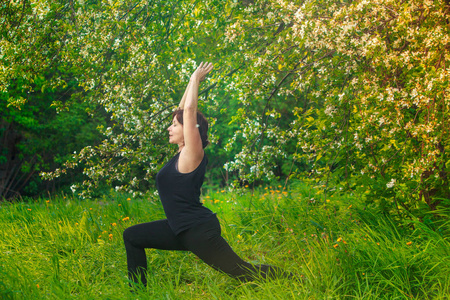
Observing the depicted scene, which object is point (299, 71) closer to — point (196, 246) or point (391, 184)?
point (391, 184)

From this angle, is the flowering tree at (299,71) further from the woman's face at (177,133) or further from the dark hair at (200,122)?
the woman's face at (177,133)

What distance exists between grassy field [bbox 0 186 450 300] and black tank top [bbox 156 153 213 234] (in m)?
0.61

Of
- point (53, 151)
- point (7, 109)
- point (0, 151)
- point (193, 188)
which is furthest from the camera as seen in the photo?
point (53, 151)

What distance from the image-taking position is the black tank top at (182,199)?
3332 millimetres

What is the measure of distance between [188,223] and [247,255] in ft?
4.85

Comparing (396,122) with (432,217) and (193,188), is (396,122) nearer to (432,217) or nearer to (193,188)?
(432,217)

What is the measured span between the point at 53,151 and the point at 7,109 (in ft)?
9.06

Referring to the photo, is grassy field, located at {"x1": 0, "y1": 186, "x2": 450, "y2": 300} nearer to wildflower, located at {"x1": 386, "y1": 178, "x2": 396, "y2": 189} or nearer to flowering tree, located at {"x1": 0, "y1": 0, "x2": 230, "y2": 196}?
wildflower, located at {"x1": 386, "y1": 178, "x2": 396, "y2": 189}

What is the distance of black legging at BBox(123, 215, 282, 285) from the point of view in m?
3.32

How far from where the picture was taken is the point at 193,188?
11.1 ft

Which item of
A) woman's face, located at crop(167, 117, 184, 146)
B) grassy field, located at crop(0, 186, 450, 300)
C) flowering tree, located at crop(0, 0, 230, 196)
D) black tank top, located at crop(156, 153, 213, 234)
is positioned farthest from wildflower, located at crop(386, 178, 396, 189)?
flowering tree, located at crop(0, 0, 230, 196)

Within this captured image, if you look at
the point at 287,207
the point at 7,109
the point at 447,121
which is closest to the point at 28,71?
the point at 287,207

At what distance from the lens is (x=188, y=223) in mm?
3318

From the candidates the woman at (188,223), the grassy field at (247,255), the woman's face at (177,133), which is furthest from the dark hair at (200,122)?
the grassy field at (247,255)
